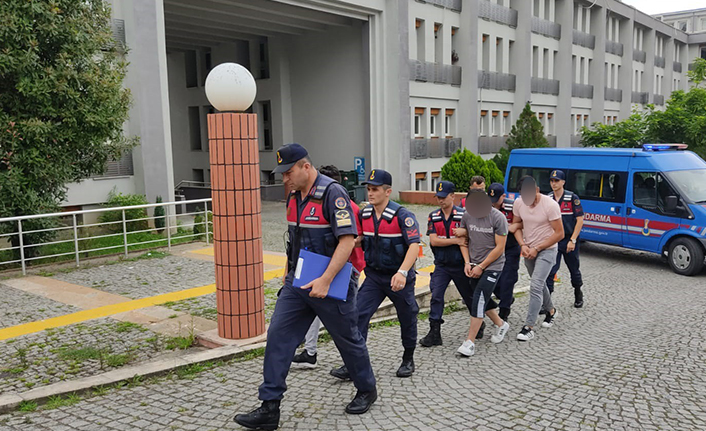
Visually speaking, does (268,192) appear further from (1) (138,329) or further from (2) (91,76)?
(1) (138,329)

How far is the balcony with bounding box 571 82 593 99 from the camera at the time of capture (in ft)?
127

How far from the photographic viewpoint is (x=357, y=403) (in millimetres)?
4875

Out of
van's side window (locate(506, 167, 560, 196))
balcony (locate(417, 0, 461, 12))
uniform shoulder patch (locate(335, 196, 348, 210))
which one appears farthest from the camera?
balcony (locate(417, 0, 461, 12))

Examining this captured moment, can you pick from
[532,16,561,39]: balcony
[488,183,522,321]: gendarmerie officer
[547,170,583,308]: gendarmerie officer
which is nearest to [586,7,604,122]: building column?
[532,16,561,39]: balcony

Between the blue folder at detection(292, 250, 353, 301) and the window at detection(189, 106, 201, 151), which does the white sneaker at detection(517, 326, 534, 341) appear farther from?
the window at detection(189, 106, 201, 151)

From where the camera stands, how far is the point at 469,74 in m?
28.8

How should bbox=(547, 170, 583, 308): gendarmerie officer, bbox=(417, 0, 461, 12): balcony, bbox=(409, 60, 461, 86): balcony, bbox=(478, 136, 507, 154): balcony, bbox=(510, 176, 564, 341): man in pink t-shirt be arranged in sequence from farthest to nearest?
1. bbox=(478, 136, 507, 154): balcony
2. bbox=(417, 0, 461, 12): balcony
3. bbox=(409, 60, 461, 86): balcony
4. bbox=(547, 170, 583, 308): gendarmerie officer
5. bbox=(510, 176, 564, 341): man in pink t-shirt

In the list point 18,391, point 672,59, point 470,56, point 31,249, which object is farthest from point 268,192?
point 672,59

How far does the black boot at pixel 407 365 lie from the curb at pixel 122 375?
153cm

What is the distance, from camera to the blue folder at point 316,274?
4.56m

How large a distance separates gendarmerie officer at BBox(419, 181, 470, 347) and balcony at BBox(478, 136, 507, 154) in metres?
24.6

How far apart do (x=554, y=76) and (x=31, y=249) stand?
32.3 metres

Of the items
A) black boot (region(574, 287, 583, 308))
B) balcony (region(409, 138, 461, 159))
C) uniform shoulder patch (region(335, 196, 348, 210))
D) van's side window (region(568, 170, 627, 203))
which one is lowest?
black boot (region(574, 287, 583, 308))

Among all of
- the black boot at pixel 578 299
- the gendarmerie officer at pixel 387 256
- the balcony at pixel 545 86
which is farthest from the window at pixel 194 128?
the gendarmerie officer at pixel 387 256
